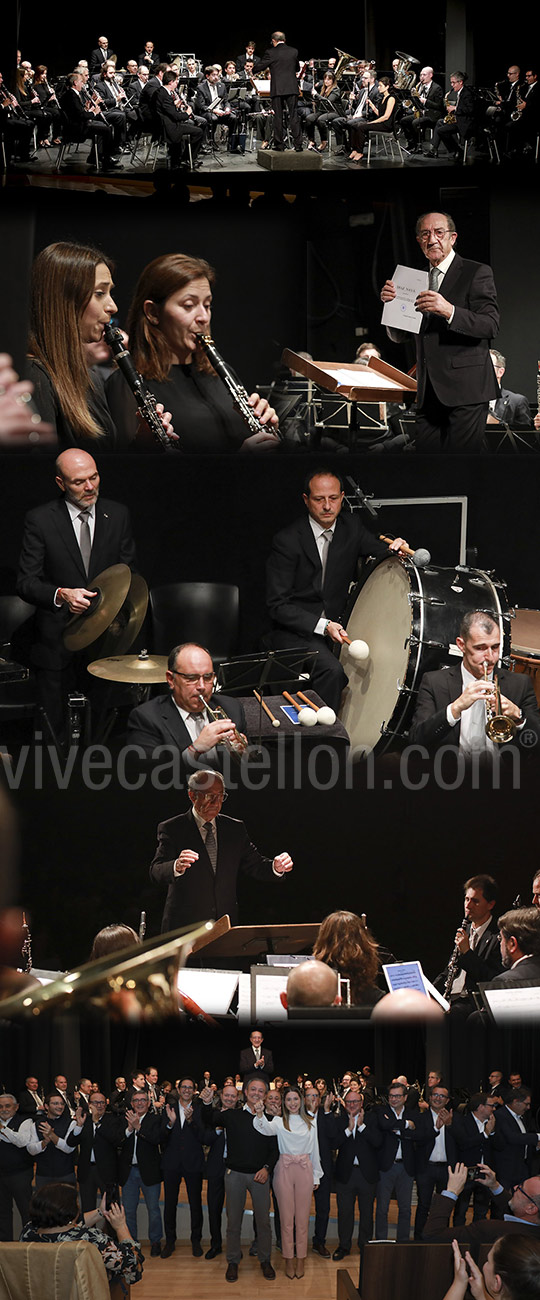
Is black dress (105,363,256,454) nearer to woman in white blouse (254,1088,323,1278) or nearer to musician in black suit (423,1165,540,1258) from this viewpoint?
woman in white blouse (254,1088,323,1278)

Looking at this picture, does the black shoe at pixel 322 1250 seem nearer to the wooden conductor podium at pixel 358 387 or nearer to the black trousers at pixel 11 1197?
the black trousers at pixel 11 1197

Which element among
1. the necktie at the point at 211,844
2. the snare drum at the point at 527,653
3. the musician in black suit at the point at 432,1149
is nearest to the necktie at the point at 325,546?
the snare drum at the point at 527,653

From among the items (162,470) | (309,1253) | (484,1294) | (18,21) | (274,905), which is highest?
(18,21)

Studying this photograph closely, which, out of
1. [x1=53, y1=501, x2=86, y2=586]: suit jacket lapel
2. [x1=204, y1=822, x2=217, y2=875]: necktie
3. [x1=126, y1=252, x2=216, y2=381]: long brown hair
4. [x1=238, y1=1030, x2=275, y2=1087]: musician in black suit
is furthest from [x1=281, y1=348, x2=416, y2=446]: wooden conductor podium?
[x1=238, y1=1030, x2=275, y2=1087]: musician in black suit

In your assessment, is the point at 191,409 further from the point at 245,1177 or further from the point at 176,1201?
the point at 176,1201

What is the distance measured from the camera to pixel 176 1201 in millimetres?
6023

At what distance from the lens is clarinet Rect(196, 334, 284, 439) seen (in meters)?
6.26

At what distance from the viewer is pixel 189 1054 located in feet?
23.7

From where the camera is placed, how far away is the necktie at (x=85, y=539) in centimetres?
641

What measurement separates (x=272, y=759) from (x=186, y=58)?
3622 millimetres

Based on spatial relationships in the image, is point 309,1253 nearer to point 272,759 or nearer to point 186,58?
point 272,759

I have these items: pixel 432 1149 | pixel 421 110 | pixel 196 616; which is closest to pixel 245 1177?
pixel 432 1149

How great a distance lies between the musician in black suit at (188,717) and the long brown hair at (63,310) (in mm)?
1379

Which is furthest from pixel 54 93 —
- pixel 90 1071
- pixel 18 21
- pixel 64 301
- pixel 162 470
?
pixel 90 1071
